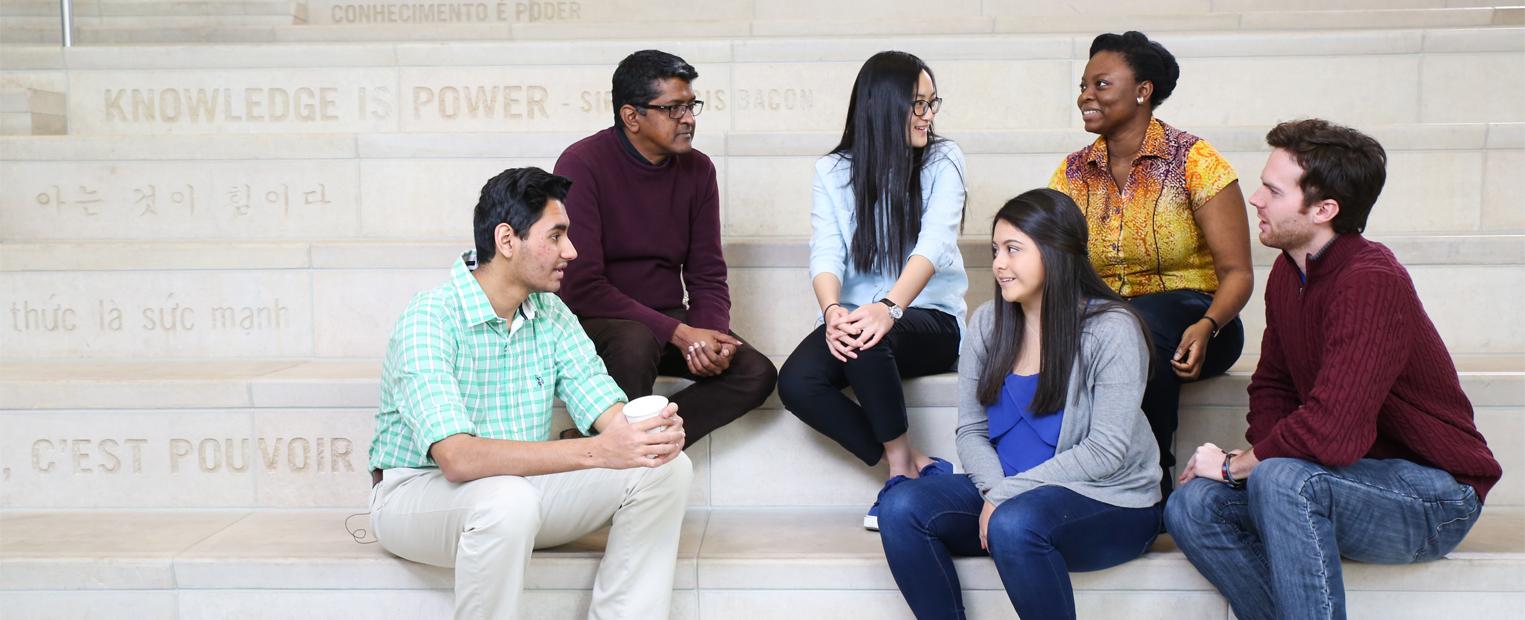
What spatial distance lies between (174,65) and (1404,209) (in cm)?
389

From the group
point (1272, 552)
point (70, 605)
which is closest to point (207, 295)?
point (70, 605)

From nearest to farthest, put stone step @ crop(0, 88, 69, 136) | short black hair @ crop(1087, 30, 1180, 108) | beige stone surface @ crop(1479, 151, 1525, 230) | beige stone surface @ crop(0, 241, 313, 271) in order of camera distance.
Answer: short black hair @ crop(1087, 30, 1180, 108) < beige stone surface @ crop(0, 241, 313, 271) < beige stone surface @ crop(1479, 151, 1525, 230) < stone step @ crop(0, 88, 69, 136)

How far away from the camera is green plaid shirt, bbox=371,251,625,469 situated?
7.18 feet

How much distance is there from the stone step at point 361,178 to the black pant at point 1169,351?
3.04ft

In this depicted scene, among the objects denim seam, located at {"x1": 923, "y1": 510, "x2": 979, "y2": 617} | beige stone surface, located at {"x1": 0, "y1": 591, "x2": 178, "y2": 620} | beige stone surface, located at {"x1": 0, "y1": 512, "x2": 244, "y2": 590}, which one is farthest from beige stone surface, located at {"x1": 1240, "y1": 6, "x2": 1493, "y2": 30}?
beige stone surface, located at {"x1": 0, "y1": 591, "x2": 178, "y2": 620}

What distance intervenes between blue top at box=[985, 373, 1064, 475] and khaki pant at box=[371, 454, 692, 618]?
0.63 m

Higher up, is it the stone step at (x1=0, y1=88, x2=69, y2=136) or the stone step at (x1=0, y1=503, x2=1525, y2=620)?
the stone step at (x1=0, y1=88, x2=69, y2=136)

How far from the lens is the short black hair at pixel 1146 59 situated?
9.15 ft

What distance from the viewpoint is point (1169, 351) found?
8.48 ft

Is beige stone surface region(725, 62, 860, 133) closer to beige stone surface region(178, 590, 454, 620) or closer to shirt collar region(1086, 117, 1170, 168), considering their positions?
shirt collar region(1086, 117, 1170, 168)

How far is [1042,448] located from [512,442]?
1025 millimetres

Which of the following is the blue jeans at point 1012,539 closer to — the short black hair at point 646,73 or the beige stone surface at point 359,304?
the short black hair at point 646,73

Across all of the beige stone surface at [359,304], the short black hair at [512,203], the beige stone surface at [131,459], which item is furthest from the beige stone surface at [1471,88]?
the beige stone surface at [131,459]

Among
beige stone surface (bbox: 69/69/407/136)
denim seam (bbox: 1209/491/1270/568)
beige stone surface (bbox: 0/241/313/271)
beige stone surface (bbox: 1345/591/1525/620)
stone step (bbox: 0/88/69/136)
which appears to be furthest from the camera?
beige stone surface (bbox: 69/69/407/136)
